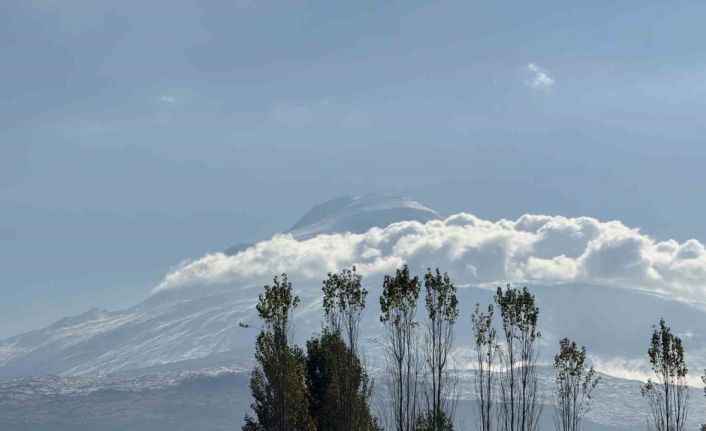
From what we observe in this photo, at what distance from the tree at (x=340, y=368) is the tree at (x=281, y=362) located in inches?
136

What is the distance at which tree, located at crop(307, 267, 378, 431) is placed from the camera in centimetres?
8988

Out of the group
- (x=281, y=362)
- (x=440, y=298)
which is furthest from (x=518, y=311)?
(x=281, y=362)

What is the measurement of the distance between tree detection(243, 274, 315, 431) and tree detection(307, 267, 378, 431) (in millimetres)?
3460

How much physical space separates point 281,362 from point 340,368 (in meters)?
7.62

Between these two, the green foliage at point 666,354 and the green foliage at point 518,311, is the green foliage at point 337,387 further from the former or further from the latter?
the green foliage at point 666,354

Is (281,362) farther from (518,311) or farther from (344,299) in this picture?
(518,311)

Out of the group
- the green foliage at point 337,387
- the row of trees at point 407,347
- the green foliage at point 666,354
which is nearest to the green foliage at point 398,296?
the row of trees at point 407,347

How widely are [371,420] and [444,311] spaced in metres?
19.1

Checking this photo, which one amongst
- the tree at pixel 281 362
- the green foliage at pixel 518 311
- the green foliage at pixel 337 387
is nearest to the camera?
the tree at pixel 281 362

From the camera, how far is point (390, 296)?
3533 inches

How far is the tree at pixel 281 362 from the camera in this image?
87.1m

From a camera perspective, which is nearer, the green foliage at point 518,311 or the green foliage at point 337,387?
the green foliage at point 518,311

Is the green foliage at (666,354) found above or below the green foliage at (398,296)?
below

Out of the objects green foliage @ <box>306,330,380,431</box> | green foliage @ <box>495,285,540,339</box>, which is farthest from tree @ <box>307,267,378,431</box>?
green foliage @ <box>495,285,540,339</box>
